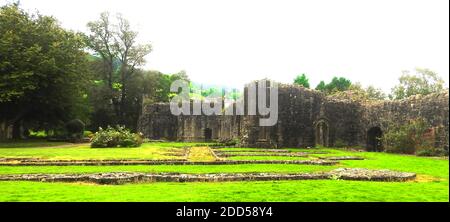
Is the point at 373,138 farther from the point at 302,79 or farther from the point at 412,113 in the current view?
the point at 302,79

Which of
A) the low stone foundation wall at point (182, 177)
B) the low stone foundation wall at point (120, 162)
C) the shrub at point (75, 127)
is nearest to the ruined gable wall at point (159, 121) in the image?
the shrub at point (75, 127)

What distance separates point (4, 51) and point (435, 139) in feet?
82.1

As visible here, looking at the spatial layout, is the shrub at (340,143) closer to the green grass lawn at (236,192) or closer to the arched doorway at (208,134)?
the arched doorway at (208,134)

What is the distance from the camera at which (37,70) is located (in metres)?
28.3

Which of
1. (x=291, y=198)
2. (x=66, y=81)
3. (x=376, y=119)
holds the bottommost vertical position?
(x=291, y=198)

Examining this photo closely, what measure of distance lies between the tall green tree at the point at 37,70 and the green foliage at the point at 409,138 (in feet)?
70.7

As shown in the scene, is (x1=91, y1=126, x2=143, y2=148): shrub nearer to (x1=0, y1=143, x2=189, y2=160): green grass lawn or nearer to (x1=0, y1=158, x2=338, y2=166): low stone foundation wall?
(x1=0, y1=143, x2=189, y2=160): green grass lawn

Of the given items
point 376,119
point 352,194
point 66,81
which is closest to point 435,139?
point 376,119

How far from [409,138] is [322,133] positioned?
30.3ft

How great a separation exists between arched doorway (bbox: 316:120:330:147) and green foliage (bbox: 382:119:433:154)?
6627 millimetres

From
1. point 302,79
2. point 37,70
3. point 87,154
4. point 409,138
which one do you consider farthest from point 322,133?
point 302,79
